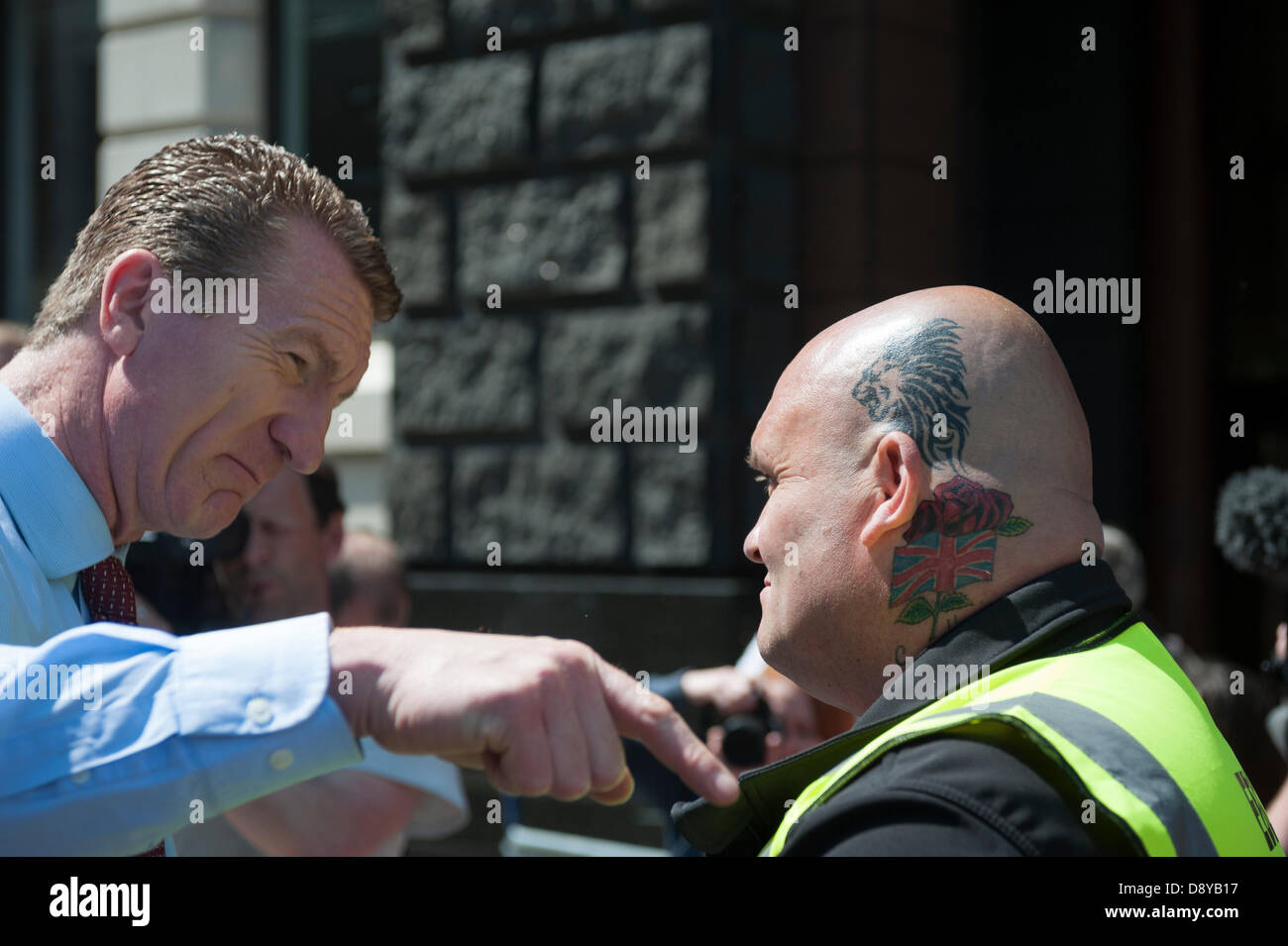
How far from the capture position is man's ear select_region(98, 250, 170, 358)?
1.75 meters

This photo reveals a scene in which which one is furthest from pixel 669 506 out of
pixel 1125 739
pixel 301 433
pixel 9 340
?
pixel 1125 739

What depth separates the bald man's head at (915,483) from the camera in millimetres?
1588

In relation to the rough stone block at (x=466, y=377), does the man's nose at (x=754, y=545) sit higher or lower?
lower

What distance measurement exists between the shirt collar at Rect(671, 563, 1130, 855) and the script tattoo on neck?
0.16 ft

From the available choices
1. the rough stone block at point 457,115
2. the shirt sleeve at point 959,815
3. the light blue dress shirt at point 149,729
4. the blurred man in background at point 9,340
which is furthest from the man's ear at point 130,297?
the rough stone block at point 457,115

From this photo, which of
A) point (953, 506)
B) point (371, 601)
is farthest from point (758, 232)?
point (953, 506)

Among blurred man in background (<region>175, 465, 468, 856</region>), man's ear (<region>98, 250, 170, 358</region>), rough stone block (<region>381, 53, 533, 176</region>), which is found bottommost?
blurred man in background (<region>175, 465, 468, 856</region>)

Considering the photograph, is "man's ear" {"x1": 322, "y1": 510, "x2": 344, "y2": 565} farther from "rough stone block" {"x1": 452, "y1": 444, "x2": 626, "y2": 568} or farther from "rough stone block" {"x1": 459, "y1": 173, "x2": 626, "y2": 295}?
"rough stone block" {"x1": 459, "y1": 173, "x2": 626, "y2": 295}

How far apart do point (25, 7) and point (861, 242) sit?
180 inches

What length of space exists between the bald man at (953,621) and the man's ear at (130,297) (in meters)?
0.83

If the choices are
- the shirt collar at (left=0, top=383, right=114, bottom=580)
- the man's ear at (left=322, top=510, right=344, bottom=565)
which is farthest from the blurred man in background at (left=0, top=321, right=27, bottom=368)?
the shirt collar at (left=0, top=383, right=114, bottom=580)

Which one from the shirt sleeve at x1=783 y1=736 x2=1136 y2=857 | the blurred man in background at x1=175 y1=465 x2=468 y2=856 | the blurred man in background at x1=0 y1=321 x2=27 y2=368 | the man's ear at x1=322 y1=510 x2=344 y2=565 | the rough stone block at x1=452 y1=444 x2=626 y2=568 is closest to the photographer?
the shirt sleeve at x1=783 y1=736 x2=1136 y2=857

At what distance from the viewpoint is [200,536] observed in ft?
6.38

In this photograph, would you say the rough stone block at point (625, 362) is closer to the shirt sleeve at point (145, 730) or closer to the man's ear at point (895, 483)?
the man's ear at point (895, 483)
